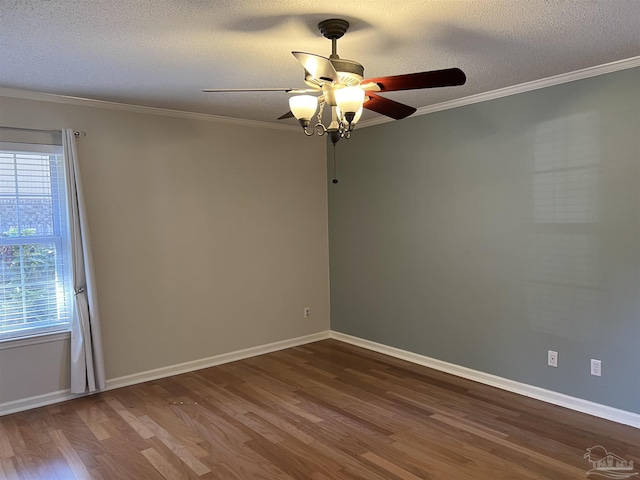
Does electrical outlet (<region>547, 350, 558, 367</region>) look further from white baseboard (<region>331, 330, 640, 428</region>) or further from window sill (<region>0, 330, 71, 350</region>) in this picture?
window sill (<region>0, 330, 71, 350</region>)

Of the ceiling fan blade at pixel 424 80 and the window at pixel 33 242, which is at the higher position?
the ceiling fan blade at pixel 424 80

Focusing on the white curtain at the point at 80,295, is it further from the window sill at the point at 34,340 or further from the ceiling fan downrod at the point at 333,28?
the ceiling fan downrod at the point at 333,28

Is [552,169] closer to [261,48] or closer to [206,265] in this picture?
[261,48]

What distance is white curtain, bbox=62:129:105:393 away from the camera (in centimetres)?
359

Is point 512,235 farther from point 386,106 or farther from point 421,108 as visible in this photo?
point 386,106

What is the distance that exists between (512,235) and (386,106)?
1.75 meters

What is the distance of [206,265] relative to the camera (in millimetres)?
4434

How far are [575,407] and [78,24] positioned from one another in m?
3.83

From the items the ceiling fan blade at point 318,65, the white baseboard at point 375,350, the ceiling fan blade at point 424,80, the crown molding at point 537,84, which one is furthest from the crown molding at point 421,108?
the white baseboard at point 375,350

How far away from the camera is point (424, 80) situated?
6.95 feet

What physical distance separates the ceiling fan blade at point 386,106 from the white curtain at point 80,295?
2.38 m

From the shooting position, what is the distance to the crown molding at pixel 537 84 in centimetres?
302

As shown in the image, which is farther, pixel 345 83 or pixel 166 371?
pixel 166 371

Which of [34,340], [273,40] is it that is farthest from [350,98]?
[34,340]
